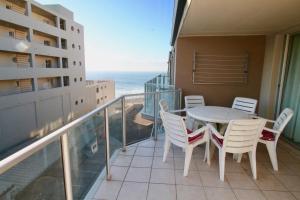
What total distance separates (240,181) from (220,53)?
111 inches

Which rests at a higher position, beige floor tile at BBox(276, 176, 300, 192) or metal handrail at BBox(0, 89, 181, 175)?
metal handrail at BBox(0, 89, 181, 175)

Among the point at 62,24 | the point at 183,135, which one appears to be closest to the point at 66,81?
the point at 62,24

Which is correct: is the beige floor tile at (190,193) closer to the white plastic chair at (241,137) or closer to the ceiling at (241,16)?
the white plastic chair at (241,137)

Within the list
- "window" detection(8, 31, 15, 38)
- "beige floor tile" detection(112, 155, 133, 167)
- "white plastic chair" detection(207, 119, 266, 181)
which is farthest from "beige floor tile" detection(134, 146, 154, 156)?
"window" detection(8, 31, 15, 38)

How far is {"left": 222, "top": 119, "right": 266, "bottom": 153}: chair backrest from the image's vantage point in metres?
2.02

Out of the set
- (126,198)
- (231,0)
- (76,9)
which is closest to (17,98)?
(76,9)

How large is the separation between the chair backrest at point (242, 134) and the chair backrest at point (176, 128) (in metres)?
0.49

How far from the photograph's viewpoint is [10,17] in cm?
1095

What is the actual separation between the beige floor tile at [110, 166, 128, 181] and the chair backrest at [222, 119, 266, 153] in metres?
1.32

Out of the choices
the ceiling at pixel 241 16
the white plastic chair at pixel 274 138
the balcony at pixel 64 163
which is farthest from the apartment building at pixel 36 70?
the white plastic chair at pixel 274 138

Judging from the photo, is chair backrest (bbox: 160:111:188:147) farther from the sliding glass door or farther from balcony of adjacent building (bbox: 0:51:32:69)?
balcony of adjacent building (bbox: 0:51:32:69)

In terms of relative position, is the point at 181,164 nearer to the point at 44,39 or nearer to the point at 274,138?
the point at 274,138

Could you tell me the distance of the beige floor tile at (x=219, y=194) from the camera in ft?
6.24

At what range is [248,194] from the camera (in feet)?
6.39
